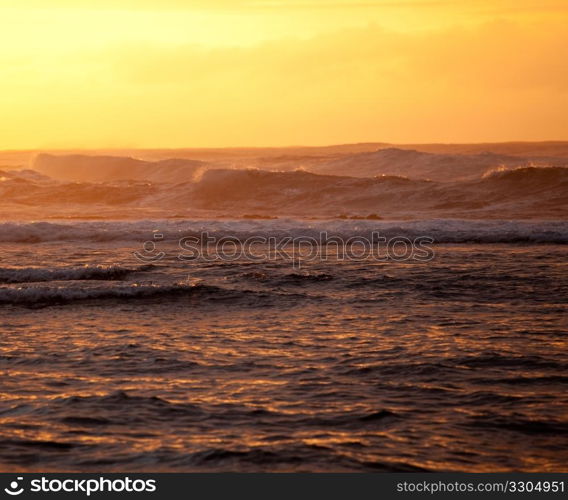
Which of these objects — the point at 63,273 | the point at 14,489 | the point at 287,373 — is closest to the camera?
the point at 14,489

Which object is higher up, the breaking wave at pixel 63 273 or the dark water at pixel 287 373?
the breaking wave at pixel 63 273

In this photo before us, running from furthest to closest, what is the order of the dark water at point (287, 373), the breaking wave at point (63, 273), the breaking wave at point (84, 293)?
1. the breaking wave at point (63, 273)
2. the breaking wave at point (84, 293)
3. the dark water at point (287, 373)

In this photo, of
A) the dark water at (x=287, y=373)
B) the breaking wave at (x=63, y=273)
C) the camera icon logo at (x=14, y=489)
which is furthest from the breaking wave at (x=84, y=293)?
the camera icon logo at (x=14, y=489)

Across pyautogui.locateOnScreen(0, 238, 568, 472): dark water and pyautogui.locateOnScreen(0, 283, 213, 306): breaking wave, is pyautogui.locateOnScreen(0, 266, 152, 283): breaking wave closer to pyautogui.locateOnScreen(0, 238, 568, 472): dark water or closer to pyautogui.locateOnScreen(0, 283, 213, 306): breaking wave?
pyautogui.locateOnScreen(0, 238, 568, 472): dark water

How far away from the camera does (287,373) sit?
29.3ft

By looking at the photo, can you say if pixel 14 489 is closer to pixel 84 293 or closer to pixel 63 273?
pixel 84 293

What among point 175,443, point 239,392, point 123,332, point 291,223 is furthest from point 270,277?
point 291,223

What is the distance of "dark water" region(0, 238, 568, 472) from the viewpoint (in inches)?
268

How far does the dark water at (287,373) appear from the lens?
268 inches

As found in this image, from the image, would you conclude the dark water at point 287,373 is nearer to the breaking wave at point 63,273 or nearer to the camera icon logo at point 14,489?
the breaking wave at point 63,273

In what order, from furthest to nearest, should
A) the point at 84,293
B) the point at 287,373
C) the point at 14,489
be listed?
1. the point at 84,293
2. the point at 287,373
3. the point at 14,489

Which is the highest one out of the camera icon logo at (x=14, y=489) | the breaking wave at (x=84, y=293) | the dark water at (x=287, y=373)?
the breaking wave at (x=84, y=293)

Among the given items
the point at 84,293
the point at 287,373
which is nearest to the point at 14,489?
the point at 287,373

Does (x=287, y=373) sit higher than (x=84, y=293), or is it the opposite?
(x=84, y=293)
